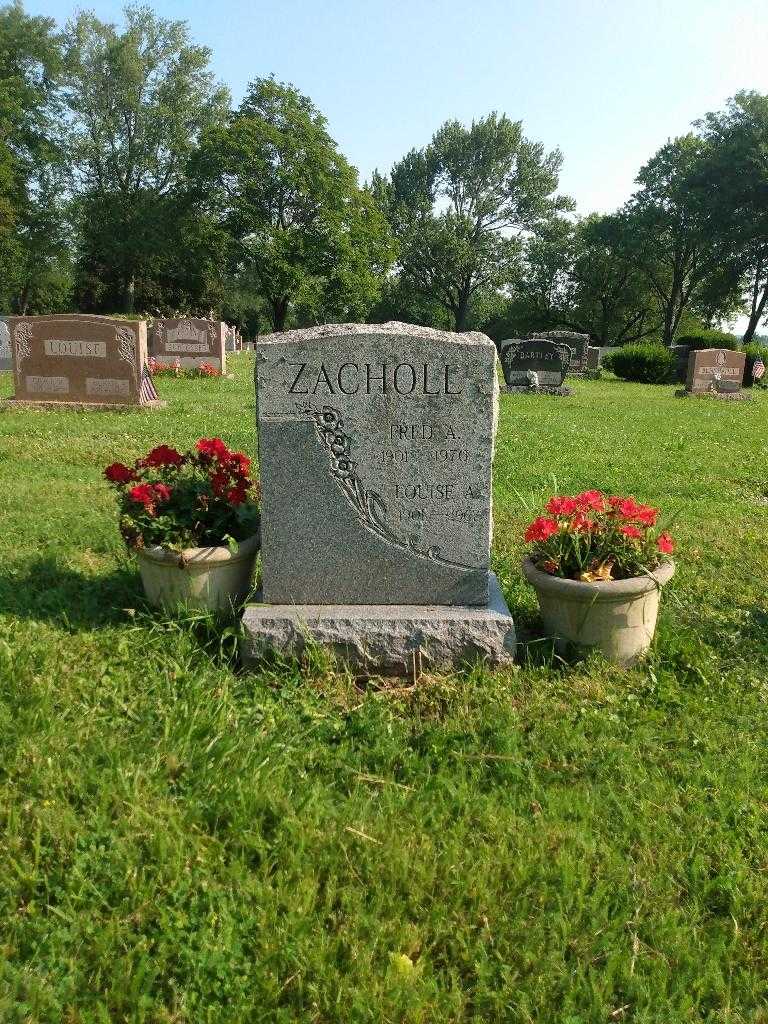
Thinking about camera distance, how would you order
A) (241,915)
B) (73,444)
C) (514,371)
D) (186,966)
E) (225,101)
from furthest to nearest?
1. (225,101)
2. (514,371)
3. (73,444)
4. (241,915)
5. (186,966)

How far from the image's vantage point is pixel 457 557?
11.3ft

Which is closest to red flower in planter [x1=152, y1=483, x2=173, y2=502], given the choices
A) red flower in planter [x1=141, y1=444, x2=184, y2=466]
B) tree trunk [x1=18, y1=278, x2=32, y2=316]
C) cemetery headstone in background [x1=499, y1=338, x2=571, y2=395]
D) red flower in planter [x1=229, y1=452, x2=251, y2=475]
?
red flower in planter [x1=141, y1=444, x2=184, y2=466]

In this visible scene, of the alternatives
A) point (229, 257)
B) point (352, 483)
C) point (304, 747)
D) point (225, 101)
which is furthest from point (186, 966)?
point (225, 101)

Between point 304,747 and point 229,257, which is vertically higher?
point 229,257

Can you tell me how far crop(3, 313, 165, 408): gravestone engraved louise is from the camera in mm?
11547

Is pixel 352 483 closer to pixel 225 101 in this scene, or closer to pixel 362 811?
pixel 362 811

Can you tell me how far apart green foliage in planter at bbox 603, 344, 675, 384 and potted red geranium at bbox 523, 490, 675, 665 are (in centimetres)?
2391

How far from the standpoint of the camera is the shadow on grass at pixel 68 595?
11.8 ft

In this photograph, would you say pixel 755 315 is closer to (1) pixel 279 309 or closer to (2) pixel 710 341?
(2) pixel 710 341

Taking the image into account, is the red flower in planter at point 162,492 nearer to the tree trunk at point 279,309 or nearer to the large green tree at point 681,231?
the tree trunk at point 279,309

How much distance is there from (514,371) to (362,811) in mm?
17943

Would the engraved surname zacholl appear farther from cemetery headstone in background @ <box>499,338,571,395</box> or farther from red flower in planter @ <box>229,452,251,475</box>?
cemetery headstone in background @ <box>499,338,571,395</box>

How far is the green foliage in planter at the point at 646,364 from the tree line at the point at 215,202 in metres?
14.5

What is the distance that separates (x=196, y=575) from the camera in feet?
11.5
